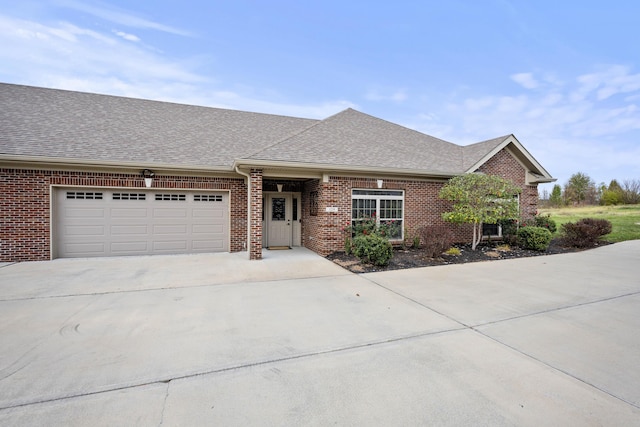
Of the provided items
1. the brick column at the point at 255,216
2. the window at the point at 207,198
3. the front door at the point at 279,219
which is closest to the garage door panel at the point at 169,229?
the window at the point at 207,198

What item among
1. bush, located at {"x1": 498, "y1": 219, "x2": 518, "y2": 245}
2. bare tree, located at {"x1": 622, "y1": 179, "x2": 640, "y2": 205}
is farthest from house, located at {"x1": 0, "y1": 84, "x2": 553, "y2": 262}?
bare tree, located at {"x1": 622, "y1": 179, "x2": 640, "y2": 205}

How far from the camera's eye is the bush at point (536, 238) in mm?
10320

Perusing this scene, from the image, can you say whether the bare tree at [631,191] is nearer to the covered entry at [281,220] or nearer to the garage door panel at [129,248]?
the covered entry at [281,220]

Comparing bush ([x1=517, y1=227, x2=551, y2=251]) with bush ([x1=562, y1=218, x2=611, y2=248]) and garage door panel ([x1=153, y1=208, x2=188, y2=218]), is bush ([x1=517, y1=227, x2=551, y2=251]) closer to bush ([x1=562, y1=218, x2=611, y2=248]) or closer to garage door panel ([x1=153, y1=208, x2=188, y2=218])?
bush ([x1=562, y1=218, x2=611, y2=248])

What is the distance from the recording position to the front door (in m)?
11.3

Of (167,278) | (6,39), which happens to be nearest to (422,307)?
(167,278)

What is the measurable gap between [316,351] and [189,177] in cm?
794

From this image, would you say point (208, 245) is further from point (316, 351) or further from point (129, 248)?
point (316, 351)

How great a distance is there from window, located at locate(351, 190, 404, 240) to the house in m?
0.05

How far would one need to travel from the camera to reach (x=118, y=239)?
9.24 metres

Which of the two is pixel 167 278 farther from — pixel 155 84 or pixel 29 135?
pixel 155 84

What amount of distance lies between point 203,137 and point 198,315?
322 inches

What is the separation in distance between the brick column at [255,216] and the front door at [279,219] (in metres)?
2.29

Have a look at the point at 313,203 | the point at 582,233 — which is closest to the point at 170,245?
the point at 313,203
